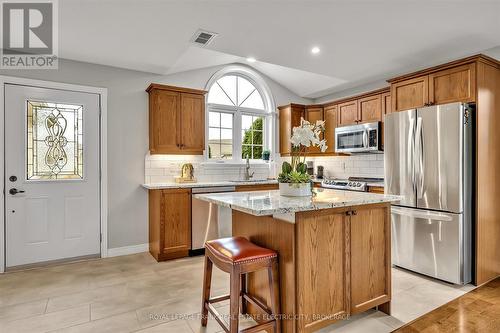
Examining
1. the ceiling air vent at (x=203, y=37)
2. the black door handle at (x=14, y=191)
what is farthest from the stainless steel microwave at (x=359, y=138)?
the black door handle at (x=14, y=191)

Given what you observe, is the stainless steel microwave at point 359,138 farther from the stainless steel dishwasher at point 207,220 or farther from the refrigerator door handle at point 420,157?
the stainless steel dishwasher at point 207,220

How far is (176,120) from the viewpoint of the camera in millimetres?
4156

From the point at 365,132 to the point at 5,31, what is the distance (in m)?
4.46

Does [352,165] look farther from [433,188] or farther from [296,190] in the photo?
[296,190]

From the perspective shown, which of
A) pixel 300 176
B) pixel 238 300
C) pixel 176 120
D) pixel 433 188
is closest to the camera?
pixel 238 300

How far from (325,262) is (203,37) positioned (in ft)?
8.46

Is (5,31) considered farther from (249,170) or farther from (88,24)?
(249,170)

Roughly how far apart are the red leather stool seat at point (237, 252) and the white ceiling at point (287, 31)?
6.89 feet

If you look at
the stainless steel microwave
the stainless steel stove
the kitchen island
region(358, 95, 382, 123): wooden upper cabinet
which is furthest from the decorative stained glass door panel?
region(358, 95, 382, 123): wooden upper cabinet

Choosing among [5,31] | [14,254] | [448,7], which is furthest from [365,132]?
[14,254]

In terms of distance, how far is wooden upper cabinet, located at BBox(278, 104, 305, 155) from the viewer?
5.29 meters

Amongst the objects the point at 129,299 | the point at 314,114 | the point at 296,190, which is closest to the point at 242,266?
the point at 296,190

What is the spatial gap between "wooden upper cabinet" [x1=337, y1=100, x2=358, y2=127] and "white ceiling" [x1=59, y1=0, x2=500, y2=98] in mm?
744

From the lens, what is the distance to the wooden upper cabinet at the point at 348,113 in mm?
4715
